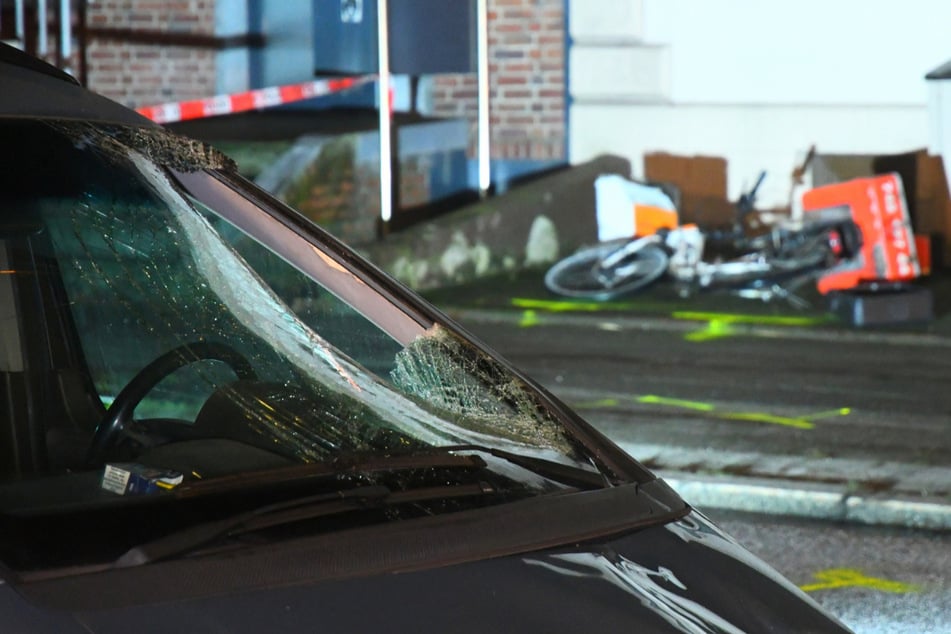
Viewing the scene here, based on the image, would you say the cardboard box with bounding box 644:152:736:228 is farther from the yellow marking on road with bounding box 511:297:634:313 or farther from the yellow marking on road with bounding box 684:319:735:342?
the yellow marking on road with bounding box 684:319:735:342

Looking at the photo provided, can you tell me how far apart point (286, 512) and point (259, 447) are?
335 millimetres

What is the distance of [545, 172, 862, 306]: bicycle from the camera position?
39.4ft

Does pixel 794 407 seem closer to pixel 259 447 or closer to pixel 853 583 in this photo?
pixel 853 583

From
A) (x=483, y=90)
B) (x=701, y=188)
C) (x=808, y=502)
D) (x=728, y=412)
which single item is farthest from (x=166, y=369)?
Result: (x=701, y=188)

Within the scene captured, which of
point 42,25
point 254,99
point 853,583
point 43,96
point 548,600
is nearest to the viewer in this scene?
point 548,600

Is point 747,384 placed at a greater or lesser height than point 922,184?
lesser

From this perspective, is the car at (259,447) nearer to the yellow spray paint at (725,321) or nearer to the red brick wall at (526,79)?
the yellow spray paint at (725,321)

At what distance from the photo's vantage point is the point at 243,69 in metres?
15.7

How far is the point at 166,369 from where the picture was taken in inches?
107

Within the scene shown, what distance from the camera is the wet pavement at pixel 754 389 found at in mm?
6391

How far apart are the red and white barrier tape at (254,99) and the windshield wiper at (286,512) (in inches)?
466

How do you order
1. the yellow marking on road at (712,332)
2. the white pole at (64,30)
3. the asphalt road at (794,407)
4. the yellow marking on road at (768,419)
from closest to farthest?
1. the asphalt road at (794,407)
2. the yellow marking on road at (768,419)
3. the yellow marking on road at (712,332)
4. the white pole at (64,30)

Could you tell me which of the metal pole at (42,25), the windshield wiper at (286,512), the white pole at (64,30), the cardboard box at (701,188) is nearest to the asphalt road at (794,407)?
the cardboard box at (701,188)

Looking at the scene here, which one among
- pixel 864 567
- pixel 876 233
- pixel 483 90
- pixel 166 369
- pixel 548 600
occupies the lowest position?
pixel 864 567
